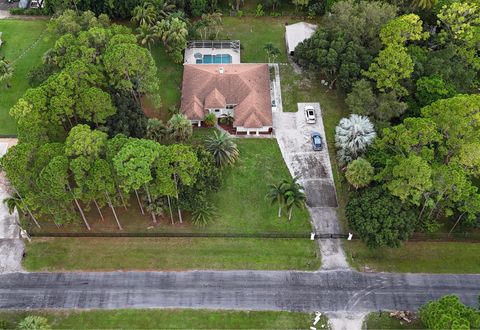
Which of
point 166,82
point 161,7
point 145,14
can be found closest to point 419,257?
point 166,82

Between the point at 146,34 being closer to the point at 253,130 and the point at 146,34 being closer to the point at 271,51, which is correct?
the point at 271,51

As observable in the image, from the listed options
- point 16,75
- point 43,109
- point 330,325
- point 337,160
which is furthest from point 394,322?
point 16,75

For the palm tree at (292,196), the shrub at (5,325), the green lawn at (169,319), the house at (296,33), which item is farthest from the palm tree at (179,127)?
the shrub at (5,325)

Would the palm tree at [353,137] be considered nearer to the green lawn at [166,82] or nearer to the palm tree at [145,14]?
the green lawn at [166,82]

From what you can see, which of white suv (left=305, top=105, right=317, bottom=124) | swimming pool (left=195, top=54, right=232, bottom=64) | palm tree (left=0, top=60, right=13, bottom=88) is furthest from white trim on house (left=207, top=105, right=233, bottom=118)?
palm tree (left=0, top=60, right=13, bottom=88)

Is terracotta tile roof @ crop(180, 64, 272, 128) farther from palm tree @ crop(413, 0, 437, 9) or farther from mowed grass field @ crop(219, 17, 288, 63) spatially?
palm tree @ crop(413, 0, 437, 9)

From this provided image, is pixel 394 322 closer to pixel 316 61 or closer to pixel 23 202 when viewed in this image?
pixel 316 61
